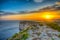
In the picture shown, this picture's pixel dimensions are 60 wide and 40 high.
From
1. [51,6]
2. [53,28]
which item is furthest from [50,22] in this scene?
[51,6]

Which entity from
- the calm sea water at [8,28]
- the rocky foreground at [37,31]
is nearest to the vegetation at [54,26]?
the rocky foreground at [37,31]

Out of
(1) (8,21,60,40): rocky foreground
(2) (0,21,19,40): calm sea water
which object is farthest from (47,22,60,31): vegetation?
(2) (0,21,19,40): calm sea water

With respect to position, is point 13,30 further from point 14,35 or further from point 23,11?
point 23,11

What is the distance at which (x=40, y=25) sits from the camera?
4.85 feet

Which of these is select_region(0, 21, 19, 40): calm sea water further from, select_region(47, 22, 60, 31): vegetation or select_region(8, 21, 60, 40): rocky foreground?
select_region(47, 22, 60, 31): vegetation

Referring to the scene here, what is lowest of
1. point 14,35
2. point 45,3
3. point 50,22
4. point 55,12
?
point 14,35

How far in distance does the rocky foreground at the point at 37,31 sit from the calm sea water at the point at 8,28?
0.05m

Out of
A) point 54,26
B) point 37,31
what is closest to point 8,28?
point 37,31

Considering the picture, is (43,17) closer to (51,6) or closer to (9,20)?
(51,6)

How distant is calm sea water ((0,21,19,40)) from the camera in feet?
4.75

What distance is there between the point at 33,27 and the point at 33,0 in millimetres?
341

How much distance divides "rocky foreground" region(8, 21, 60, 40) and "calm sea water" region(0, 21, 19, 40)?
5cm

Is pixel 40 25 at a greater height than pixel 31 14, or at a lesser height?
lesser

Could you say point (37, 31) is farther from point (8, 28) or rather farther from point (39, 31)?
point (8, 28)
